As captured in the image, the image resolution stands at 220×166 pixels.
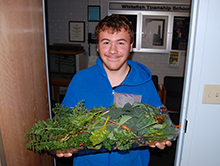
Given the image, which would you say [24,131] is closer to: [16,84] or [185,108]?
[16,84]

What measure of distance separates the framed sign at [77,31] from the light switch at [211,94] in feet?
15.0

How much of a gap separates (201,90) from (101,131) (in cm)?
76

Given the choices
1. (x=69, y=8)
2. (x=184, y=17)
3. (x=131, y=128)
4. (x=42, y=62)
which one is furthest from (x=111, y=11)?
(x=131, y=128)

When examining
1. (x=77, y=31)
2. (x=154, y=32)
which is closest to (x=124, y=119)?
(x=154, y=32)

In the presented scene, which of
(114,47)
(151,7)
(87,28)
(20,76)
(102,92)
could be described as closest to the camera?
(20,76)

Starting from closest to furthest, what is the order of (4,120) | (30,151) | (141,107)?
1. (4,120)
2. (30,151)
3. (141,107)

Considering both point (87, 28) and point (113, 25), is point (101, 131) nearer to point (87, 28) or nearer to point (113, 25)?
point (113, 25)

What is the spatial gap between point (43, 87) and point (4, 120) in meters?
0.49

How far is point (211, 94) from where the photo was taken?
129 cm

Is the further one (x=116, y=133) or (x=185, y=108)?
(x=185, y=108)

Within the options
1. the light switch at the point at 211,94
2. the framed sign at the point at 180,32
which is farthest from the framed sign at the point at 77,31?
the light switch at the point at 211,94

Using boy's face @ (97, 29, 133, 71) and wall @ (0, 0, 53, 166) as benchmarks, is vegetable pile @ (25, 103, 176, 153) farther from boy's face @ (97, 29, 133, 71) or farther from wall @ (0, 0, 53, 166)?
boy's face @ (97, 29, 133, 71)

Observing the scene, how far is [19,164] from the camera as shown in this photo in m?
1.18

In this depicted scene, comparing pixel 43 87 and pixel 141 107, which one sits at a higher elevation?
pixel 43 87
